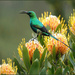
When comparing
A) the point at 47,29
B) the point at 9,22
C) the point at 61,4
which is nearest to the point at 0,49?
the point at 9,22

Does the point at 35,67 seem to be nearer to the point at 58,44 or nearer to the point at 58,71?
the point at 58,71

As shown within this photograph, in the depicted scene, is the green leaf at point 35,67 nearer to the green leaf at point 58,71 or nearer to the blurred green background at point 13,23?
the green leaf at point 58,71

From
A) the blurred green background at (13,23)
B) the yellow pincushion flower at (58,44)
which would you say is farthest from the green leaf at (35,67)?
the blurred green background at (13,23)

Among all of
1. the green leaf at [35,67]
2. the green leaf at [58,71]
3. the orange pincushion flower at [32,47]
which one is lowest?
the green leaf at [58,71]

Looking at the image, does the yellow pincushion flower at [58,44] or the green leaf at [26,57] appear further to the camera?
the yellow pincushion flower at [58,44]

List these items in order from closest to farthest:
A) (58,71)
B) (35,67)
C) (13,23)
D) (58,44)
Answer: (35,67) < (58,71) < (58,44) < (13,23)

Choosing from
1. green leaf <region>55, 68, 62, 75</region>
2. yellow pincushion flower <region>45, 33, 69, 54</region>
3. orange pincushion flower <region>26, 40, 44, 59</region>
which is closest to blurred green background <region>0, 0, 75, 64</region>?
yellow pincushion flower <region>45, 33, 69, 54</region>

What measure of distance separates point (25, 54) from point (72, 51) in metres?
0.57

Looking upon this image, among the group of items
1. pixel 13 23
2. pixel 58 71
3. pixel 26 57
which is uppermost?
pixel 13 23

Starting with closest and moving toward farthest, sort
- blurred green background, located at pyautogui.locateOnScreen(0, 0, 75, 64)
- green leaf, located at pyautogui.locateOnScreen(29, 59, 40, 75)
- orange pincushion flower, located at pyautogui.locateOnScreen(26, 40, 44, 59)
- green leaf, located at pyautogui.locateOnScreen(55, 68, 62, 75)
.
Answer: green leaf, located at pyautogui.locateOnScreen(29, 59, 40, 75) < green leaf, located at pyautogui.locateOnScreen(55, 68, 62, 75) < orange pincushion flower, located at pyautogui.locateOnScreen(26, 40, 44, 59) < blurred green background, located at pyautogui.locateOnScreen(0, 0, 75, 64)

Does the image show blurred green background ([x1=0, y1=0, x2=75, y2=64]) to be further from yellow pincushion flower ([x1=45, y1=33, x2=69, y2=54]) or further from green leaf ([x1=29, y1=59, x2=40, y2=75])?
green leaf ([x1=29, y1=59, x2=40, y2=75])

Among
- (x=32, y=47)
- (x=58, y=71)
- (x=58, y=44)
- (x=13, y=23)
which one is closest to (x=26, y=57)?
(x=32, y=47)

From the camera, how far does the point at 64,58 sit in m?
2.72

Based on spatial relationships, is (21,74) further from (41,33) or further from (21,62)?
(41,33)
